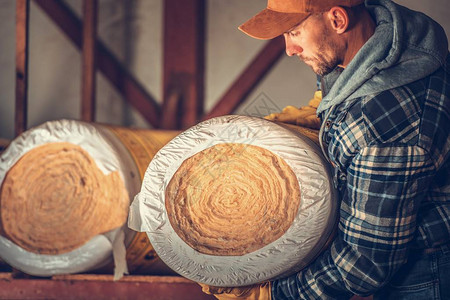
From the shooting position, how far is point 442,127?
57.4 inches

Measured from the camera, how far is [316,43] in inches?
63.6

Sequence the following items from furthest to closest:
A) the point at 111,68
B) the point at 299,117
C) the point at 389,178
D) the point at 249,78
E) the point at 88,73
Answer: the point at 111,68, the point at 249,78, the point at 88,73, the point at 299,117, the point at 389,178

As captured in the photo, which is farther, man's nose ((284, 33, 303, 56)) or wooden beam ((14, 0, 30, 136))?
wooden beam ((14, 0, 30, 136))

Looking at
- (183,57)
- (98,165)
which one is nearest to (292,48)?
(98,165)

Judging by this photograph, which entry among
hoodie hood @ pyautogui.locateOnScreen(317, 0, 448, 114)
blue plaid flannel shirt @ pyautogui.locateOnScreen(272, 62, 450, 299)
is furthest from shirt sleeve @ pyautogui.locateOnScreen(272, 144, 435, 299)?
hoodie hood @ pyautogui.locateOnScreen(317, 0, 448, 114)

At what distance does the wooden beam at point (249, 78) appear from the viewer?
14.1 feet

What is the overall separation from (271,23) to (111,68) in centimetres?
326

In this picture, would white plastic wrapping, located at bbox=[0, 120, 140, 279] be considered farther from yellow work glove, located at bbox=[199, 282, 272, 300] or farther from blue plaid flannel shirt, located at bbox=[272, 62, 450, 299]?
blue plaid flannel shirt, located at bbox=[272, 62, 450, 299]

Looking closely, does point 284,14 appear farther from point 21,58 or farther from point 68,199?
point 21,58

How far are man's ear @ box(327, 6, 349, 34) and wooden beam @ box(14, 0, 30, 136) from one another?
6.06 feet

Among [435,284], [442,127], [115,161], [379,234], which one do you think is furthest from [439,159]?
[115,161]

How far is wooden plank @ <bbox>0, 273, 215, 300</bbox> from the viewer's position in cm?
210

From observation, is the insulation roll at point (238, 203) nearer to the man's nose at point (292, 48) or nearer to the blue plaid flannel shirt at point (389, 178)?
the blue plaid flannel shirt at point (389, 178)

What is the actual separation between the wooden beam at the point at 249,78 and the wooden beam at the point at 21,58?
1872 millimetres
